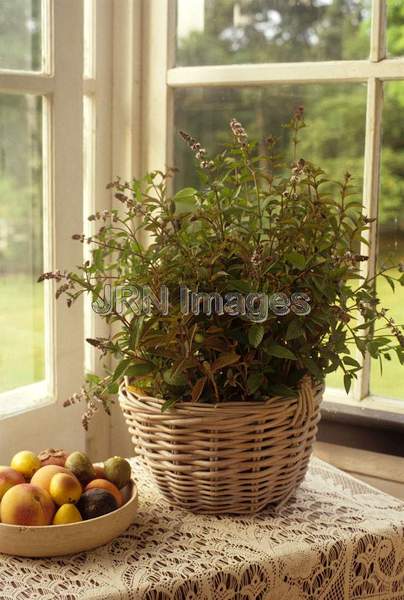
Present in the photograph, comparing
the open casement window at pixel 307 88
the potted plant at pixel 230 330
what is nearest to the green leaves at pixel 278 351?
the potted plant at pixel 230 330

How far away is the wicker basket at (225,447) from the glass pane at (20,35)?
626mm

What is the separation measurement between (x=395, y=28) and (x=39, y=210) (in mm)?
749

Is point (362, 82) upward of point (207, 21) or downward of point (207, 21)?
downward

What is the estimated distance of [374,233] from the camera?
1.60 meters

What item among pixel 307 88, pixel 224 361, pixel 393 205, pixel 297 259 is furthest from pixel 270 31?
pixel 224 361

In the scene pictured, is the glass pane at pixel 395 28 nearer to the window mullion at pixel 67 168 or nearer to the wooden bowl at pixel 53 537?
the window mullion at pixel 67 168

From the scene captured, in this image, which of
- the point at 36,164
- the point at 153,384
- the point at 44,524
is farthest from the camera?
the point at 36,164

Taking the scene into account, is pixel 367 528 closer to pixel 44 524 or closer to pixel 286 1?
pixel 44 524

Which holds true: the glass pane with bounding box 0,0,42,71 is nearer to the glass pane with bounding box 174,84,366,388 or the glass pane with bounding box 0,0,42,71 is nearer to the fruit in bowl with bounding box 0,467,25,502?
the glass pane with bounding box 174,84,366,388

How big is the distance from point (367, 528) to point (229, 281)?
1.41 ft

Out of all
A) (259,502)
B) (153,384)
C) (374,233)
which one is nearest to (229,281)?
(153,384)

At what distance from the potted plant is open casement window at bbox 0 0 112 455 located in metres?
0.32

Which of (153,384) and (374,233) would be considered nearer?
(153,384)

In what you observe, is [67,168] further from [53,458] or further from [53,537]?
[53,537]
